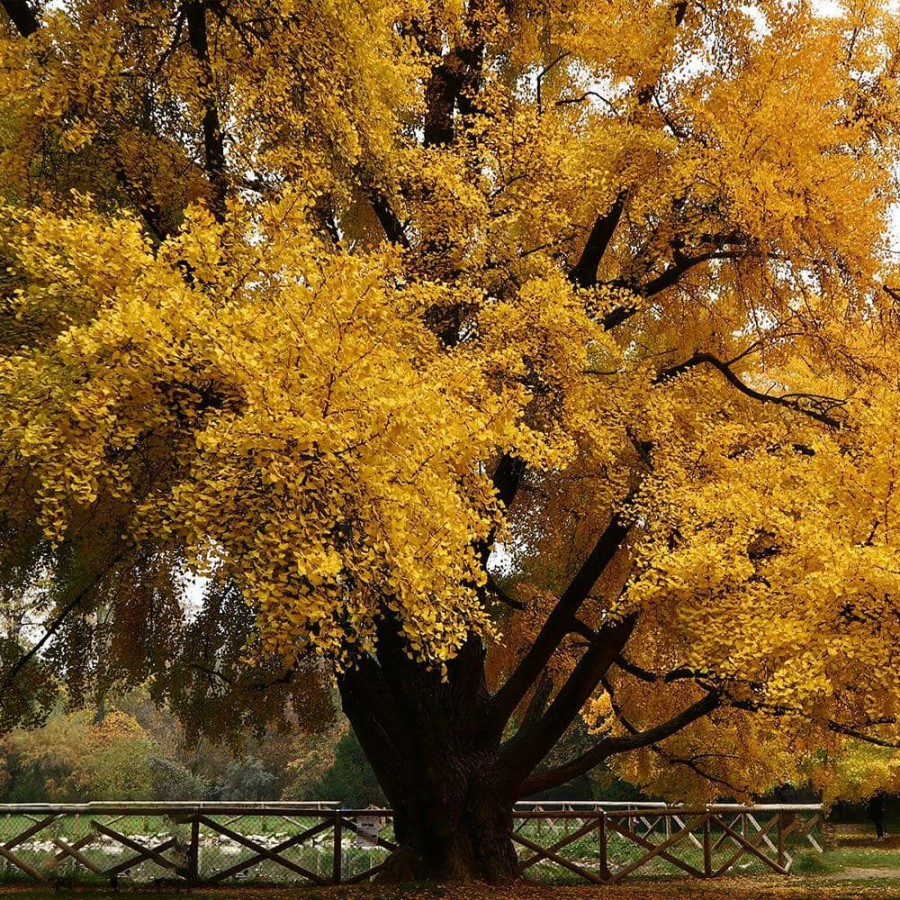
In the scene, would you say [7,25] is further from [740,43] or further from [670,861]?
[670,861]

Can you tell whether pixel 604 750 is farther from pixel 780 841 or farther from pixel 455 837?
pixel 780 841

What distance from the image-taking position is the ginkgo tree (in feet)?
20.5

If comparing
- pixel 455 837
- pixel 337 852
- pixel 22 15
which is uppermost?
pixel 22 15

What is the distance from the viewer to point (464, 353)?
29.4 ft

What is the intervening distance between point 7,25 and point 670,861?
46.8ft

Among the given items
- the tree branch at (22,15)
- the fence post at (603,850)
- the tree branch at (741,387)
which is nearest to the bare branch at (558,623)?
the tree branch at (741,387)

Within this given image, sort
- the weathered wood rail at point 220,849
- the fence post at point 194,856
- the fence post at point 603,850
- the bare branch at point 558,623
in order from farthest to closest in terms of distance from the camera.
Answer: the fence post at point 603,850
the fence post at point 194,856
the weathered wood rail at point 220,849
the bare branch at point 558,623

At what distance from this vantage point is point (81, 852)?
12.4 meters

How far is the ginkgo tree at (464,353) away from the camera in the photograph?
6.23 m

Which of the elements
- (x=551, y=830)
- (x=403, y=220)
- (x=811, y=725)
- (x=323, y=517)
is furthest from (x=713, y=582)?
(x=551, y=830)

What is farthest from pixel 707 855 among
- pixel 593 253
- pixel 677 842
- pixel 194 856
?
pixel 593 253

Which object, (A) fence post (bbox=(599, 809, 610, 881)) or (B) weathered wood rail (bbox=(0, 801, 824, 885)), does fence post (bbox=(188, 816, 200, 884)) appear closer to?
(B) weathered wood rail (bbox=(0, 801, 824, 885))

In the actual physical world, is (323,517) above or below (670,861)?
above

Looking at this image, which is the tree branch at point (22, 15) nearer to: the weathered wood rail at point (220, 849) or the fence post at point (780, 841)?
the weathered wood rail at point (220, 849)
